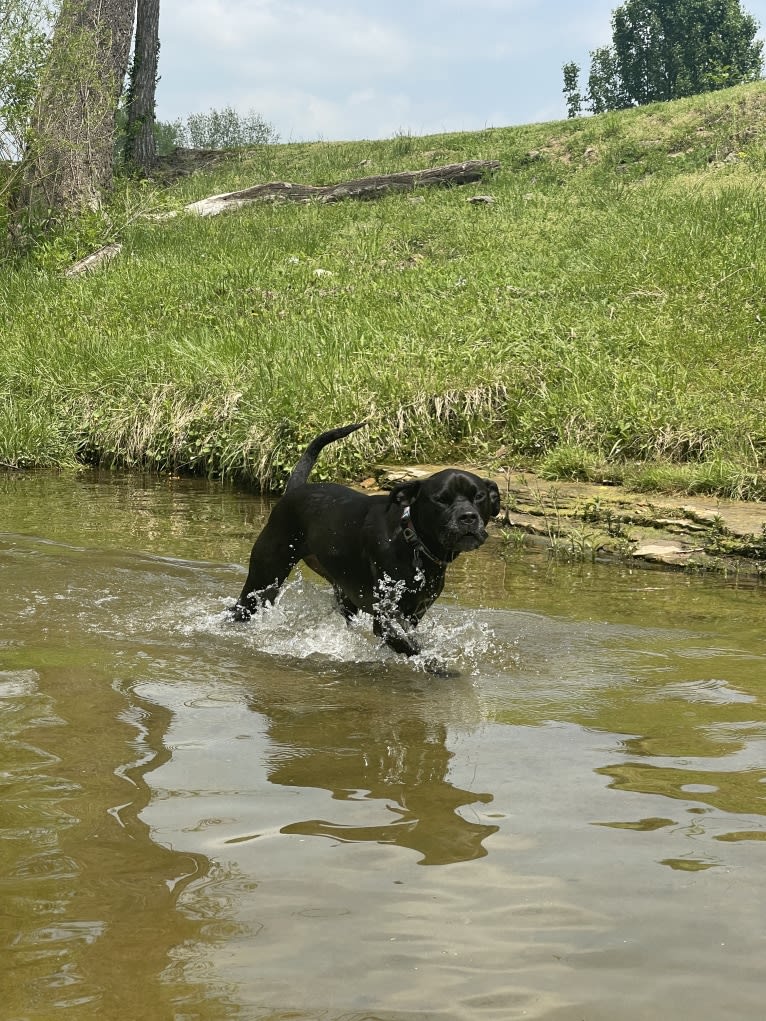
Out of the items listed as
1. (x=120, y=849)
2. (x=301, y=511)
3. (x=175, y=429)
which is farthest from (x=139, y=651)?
(x=175, y=429)

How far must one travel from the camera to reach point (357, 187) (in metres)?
18.3

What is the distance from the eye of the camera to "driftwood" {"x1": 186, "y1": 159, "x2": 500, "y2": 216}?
59.8 ft

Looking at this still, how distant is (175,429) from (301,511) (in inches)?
201

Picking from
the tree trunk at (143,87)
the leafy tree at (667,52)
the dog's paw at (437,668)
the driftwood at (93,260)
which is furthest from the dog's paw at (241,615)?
the leafy tree at (667,52)

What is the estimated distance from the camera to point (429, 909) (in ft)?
7.38

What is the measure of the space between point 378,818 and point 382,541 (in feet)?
7.15

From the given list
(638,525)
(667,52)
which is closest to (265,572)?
(638,525)

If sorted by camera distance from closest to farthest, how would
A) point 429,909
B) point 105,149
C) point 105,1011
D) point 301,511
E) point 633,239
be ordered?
point 105,1011, point 429,909, point 301,511, point 633,239, point 105,149

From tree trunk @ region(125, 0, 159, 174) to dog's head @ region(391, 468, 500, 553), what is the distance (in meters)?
20.0

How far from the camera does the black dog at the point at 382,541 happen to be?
470cm

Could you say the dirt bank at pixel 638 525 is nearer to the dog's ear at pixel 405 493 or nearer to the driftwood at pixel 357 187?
the dog's ear at pixel 405 493

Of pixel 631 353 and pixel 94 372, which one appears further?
Answer: pixel 94 372

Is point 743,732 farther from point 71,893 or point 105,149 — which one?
point 105,149

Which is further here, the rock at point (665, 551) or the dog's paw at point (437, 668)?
the rock at point (665, 551)
